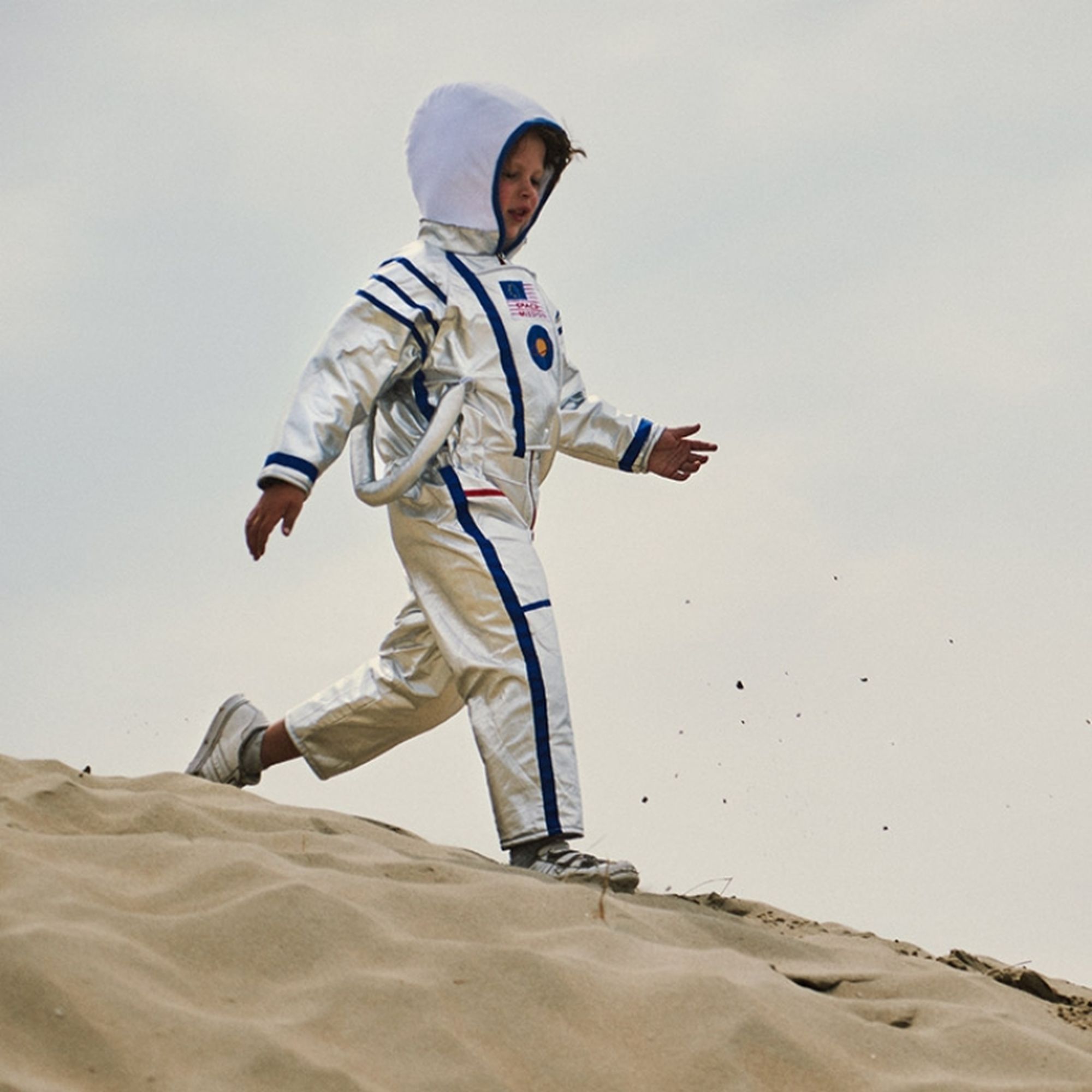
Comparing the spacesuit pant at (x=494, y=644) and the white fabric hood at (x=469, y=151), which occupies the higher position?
the white fabric hood at (x=469, y=151)

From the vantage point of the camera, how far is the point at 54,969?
2486 mm

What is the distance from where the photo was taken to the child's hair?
4719mm

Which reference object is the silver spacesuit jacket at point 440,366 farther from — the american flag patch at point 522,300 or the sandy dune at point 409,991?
the sandy dune at point 409,991

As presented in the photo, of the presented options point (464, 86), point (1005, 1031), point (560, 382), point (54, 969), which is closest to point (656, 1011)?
point (1005, 1031)

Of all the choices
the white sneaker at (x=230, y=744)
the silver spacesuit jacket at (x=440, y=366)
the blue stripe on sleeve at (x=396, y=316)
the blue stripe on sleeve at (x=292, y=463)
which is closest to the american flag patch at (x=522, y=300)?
the silver spacesuit jacket at (x=440, y=366)

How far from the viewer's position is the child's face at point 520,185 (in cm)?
462

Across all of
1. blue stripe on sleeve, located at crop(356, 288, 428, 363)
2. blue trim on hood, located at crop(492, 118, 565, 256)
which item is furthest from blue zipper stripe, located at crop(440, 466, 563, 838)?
blue trim on hood, located at crop(492, 118, 565, 256)

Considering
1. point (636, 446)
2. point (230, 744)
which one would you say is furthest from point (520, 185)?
point (230, 744)

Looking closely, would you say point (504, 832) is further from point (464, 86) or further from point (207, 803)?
point (464, 86)

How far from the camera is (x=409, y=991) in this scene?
2.61 metres

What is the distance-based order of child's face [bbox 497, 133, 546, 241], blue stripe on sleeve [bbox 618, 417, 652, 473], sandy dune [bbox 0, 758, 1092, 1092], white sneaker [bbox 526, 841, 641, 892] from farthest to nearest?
1. blue stripe on sleeve [bbox 618, 417, 652, 473]
2. child's face [bbox 497, 133, 546, 241]
3. white sneaker [bbox 526, 841, 641, 892]
4. sandy dune [bbox 0, 758, 1092, 1092]

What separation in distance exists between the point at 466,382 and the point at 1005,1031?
2184 millimetres

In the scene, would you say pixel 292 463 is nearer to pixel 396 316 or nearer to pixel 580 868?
pixel 396 316

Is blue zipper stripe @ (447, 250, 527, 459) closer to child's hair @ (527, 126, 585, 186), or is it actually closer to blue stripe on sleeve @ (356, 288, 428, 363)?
blue stripe on sleeve @ (356, 288, 428, 363)
